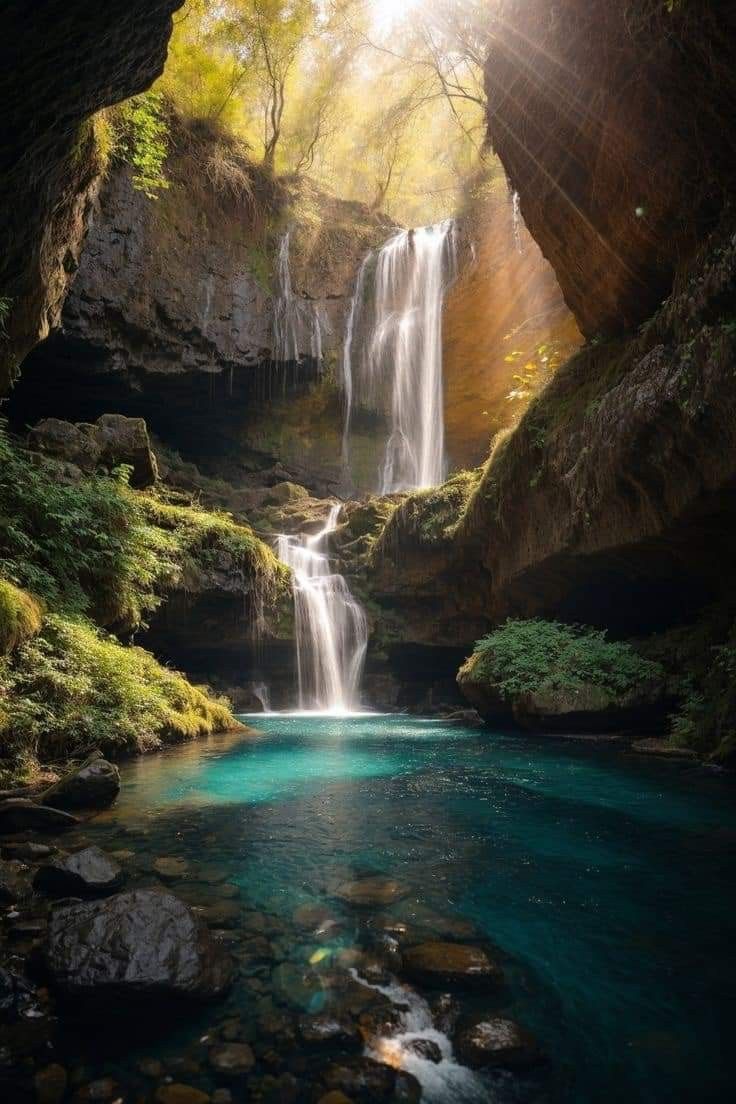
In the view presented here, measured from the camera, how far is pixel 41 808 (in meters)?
4.59

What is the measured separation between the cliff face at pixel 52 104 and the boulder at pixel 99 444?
3.44m

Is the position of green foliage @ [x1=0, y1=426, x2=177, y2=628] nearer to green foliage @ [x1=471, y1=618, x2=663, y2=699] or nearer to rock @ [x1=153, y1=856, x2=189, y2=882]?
rock @ [x1=153, y1=856, x2=189, y2=882]

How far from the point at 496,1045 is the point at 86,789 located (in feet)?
13.3

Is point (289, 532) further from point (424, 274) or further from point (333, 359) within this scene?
point (424, 274)

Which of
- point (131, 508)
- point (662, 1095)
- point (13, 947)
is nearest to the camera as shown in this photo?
point (662, 1095)

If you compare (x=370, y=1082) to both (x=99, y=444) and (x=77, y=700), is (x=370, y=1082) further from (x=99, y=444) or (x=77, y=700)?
(x=99, y=444)

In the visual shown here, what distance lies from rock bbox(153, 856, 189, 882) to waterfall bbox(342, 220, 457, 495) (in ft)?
66.8

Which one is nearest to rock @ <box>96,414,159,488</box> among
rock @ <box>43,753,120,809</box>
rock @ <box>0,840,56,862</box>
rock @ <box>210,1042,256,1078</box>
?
rock @ <box>43,753,120,809</box>

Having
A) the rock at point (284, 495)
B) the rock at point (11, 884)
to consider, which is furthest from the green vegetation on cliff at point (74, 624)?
the rock at point (284, 495)

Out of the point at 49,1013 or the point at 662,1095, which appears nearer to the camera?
the point at 662,1095

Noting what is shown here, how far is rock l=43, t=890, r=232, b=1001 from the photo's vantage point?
2.32 meters

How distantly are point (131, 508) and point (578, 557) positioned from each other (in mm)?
7273

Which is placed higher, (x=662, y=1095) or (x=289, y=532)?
(x=289, y=532)

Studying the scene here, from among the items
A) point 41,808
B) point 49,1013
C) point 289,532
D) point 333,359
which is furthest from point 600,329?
point 333,359
